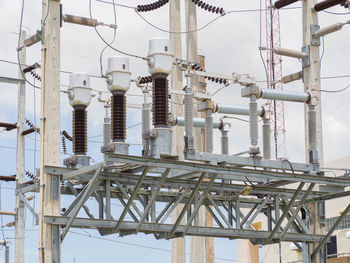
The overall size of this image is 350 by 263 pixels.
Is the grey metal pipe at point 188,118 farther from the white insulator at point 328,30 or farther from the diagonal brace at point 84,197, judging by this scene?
the white insulator at point 328,30

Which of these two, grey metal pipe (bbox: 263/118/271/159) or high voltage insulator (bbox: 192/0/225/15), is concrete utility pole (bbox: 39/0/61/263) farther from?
high voltage insulator (bbox: 192/0/225/15)

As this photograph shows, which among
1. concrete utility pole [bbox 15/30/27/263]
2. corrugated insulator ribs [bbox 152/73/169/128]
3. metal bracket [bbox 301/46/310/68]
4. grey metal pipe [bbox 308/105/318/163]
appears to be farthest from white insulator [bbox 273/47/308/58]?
concrete utility pole [bbox 15/30/27/263]

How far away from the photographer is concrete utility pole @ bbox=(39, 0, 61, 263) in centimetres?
1789

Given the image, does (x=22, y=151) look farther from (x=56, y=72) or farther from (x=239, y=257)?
(x=239, y=257)

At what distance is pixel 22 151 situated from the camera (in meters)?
32.9

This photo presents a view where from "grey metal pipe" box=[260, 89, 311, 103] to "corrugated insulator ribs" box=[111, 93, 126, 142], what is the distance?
3.07 meters

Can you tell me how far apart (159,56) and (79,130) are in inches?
101

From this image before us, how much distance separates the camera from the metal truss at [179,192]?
17922 mm

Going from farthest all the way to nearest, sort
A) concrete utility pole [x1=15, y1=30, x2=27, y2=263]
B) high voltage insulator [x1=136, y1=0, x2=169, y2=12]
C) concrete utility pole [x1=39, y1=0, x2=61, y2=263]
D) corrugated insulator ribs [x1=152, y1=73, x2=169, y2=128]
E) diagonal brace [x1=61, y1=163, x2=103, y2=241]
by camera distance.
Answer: concrete utility pole [x1=15, y1=30, x2=27, y2=263], high voltage insulator [x1=136, y1=0, x2=169, y2=12], concrete utility pole [x1=39, y1=0, x2=61, y2=263], corrugated insulator ribs [x1=152, y1=73, x2=169, y2=128], diagonal brace [x1=61, y1=163, x2=103, y2=241]

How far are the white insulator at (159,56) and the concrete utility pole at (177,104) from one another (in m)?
6.22

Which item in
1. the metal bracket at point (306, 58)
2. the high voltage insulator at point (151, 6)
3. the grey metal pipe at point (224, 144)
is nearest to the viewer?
the grey metal pipe at point (224, 144)

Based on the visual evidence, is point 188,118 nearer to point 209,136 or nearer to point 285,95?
point 209,136

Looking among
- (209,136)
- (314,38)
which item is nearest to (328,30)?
(314,38)

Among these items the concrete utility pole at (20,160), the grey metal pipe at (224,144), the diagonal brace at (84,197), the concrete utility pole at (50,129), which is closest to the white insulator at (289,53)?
the grey metal pipe at (224,144)
